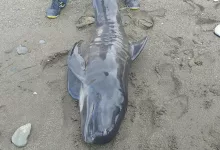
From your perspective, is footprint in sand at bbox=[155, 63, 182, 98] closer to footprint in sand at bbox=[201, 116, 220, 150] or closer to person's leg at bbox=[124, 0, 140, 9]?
footprint in sand at bbox=[201, 116, 220, 150]

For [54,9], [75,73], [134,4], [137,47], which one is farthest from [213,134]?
[54,9]

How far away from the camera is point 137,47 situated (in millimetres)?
→ 4188

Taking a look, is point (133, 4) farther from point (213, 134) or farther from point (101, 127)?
point (101, 127)

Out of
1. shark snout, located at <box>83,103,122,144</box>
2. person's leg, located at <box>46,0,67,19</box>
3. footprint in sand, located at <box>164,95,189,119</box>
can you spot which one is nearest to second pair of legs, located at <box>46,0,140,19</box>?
person's leg, located at <box>46,0,67,19</box>

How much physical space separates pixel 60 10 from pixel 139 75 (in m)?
1.89

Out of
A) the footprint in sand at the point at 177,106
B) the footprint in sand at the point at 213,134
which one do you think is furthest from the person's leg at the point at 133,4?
the footprint in sand at the point at 213,134

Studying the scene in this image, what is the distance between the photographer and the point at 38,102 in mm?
3795

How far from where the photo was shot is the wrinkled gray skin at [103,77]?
3162mm

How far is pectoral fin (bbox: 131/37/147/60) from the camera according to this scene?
412 cm

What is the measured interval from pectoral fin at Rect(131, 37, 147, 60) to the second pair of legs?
112 cm

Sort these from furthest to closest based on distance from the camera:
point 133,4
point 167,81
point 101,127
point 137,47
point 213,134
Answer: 1. point 133,4
2. point 137,47
3. point 167,81
4. point 213,134
5. point 101,127

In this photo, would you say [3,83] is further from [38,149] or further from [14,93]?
[38,149]

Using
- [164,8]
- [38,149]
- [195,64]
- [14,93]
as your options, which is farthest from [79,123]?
[164,8]

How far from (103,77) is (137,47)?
35.4 inches
